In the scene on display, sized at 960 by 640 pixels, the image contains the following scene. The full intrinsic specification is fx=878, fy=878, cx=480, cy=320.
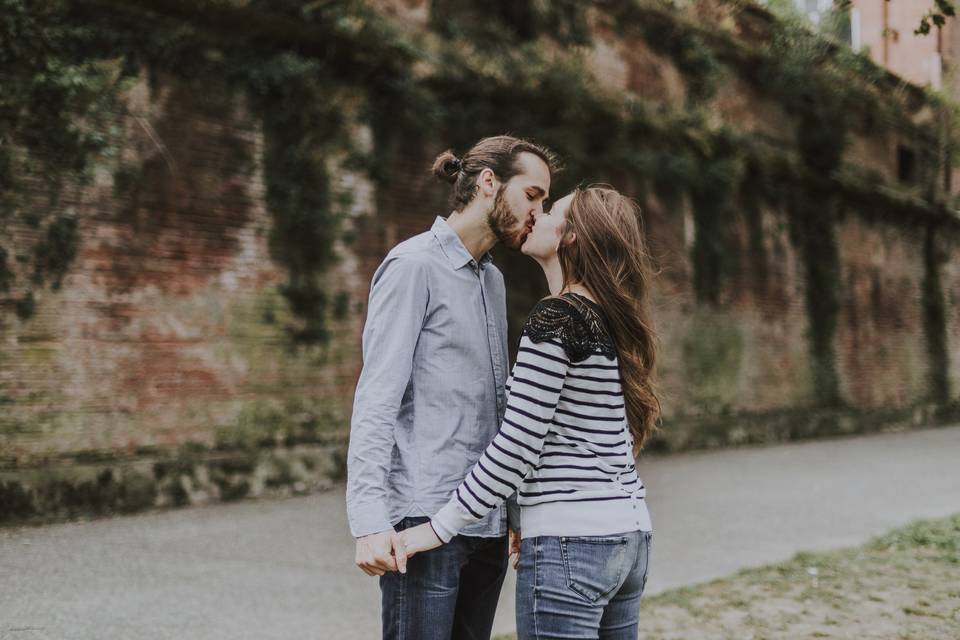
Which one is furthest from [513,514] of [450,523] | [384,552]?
[384,552]

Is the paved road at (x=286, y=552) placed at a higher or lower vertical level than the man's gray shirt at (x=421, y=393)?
lower

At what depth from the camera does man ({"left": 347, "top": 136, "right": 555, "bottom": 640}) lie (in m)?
2.12

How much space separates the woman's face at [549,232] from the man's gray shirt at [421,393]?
0.71 ft

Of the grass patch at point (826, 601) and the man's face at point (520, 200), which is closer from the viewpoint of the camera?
the man's face at point (520, 200)

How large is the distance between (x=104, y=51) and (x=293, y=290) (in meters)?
2.77

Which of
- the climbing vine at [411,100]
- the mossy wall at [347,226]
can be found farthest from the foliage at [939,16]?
the climbing vine at [411,100]

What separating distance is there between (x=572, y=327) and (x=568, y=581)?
0.58 metres

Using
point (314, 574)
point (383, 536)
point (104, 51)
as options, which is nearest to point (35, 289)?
point (104, 51)

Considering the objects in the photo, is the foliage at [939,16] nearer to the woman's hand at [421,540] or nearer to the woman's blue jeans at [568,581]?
the woman's blue jeans at [568,581]

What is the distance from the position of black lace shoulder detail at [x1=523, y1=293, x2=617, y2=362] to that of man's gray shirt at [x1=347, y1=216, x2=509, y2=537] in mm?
279

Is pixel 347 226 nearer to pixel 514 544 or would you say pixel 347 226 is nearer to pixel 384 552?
pixel 514 544

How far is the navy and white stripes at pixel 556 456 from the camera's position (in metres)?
1.99

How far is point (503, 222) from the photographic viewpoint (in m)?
2.38

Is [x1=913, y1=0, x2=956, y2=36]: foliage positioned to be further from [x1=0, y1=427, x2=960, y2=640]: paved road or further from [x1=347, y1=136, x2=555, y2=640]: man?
[x1=0, y1=427, x2=960, y2=640]: paved road
